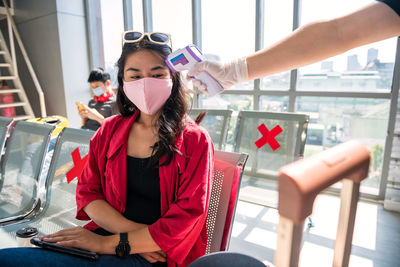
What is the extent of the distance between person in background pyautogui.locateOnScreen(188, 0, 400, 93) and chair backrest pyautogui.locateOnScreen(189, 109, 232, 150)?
1291 mm

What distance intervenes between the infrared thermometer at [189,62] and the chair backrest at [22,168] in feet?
3.55

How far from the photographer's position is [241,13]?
11.8 feet

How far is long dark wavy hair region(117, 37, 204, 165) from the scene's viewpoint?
110 centimetres

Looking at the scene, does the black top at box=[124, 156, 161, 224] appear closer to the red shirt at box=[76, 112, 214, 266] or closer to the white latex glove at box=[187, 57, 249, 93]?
the red shirt at box=[76, 112, 214, 266]

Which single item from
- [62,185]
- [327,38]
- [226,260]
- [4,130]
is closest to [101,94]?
[4,130]

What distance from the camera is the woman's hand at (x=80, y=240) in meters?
1.00

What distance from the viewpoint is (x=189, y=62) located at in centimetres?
120

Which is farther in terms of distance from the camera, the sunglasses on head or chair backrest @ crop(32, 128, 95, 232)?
chair backrest @ crop(32, 128, 95, 232)

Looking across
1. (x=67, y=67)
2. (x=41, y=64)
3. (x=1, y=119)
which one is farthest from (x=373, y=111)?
(x=41, y=64)

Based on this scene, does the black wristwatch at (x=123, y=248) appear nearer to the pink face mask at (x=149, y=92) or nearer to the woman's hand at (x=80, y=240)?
the woman's hand at (x=80, y=240)

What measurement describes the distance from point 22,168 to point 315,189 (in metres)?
2.12

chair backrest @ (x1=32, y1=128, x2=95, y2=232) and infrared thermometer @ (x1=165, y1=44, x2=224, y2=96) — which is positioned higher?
Answer: infrared thermometer @ (x1=165, y1=44, x2=224, y2=96)

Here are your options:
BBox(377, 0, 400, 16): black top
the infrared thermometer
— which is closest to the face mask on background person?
the infrared thermometer

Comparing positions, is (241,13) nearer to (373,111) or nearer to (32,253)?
(373,111)
